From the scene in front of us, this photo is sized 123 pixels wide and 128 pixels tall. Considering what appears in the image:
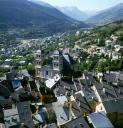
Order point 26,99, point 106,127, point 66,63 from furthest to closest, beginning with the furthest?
point 66,63
point 26,99
point 106,127

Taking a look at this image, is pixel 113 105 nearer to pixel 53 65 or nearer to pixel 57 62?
pixel 57 62

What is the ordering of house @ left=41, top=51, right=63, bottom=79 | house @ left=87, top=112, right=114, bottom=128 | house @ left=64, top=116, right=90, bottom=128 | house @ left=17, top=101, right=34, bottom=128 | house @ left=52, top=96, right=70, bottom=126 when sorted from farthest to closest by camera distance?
house @ left=41, top=51, right=63, bottom=79, house @ left=52, top=96, right=70, bottom=126, house @ left=17, top=101, right=34, bottom=128, house @ left=87, top=112, right=114, bottom=128, house @ left=64, top=116, right=90, bottom=128

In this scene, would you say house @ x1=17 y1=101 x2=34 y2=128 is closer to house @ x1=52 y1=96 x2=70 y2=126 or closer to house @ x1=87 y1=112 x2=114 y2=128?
house @ x1=52 y1=96 x2=70 y2=126

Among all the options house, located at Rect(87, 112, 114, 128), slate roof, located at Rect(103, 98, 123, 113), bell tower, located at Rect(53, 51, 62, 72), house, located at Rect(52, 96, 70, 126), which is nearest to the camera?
house, located at Rect(87, 112, 114, 128)

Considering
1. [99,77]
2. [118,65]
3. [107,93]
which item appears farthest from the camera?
[118,65]

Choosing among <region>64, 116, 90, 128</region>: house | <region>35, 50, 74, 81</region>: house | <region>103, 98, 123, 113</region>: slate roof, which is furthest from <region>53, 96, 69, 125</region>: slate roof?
<region>35, 50, 74, 81</region>: house

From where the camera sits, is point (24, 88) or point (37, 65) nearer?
point (24, 88)

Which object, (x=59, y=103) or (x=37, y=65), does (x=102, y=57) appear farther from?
(x=59, y=103)

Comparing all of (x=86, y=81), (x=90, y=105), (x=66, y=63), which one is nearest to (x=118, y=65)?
(x=66, y=63)
